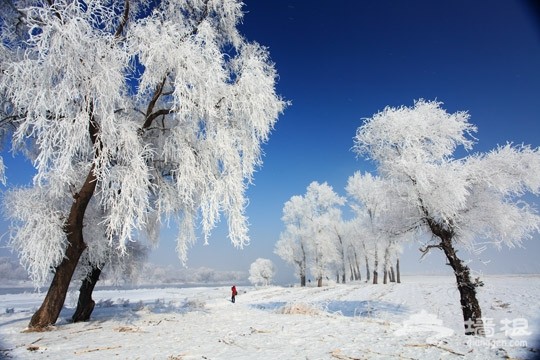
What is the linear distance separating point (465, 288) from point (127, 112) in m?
13.0

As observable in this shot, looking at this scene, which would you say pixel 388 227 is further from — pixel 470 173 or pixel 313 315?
pixel 313 315

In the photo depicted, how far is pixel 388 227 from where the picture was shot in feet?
45.2

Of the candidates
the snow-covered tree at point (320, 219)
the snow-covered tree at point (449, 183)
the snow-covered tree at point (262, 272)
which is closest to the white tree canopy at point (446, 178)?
the snow-covered tree at point (449, 183)

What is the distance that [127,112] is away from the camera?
1005 centimetres

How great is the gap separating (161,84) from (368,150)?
8.80 metres

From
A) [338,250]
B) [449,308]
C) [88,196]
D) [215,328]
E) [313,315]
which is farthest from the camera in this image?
[338,250]

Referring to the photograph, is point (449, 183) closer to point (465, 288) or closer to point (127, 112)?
point (465, 288)

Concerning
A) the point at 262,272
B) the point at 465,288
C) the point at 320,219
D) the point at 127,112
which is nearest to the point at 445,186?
the point at 465,288

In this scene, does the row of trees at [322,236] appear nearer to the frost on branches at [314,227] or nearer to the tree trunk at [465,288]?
the frost on branches at [314,227]

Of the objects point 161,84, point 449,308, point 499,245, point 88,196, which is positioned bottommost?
point 449,308

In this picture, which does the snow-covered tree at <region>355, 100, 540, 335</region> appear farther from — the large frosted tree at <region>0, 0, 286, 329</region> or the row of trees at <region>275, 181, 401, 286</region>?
the row of trees at <region>275, 181, 401, 286</region>

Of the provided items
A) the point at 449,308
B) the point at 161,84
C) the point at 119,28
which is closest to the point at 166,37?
the point at 161,84

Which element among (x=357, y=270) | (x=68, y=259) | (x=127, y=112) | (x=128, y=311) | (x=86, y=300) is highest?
(x=127, y=112)

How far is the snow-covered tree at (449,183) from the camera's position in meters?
11.1
